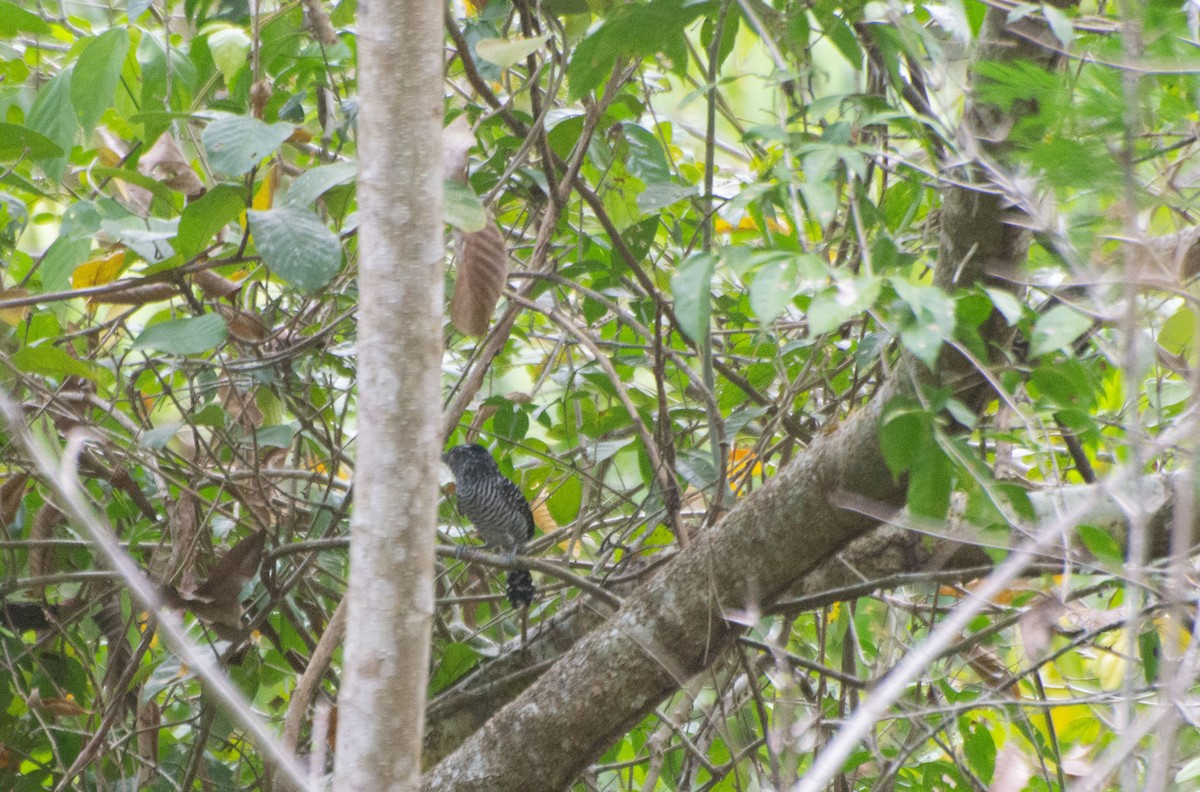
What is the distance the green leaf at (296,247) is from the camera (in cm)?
171

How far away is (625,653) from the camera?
7.04 ft

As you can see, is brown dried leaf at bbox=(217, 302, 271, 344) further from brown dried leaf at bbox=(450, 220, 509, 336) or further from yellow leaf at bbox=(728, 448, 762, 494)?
yellow leaf at bbox=(728, 448, 762, 494)

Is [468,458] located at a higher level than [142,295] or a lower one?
lower

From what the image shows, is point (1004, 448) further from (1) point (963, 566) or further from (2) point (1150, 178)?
(2) point (1150, 178)

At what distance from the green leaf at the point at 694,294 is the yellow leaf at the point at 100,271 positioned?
1325mm

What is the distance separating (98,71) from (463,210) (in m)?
0.77

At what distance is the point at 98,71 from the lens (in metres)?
1.93

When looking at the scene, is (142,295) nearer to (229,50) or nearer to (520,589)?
(229,50)

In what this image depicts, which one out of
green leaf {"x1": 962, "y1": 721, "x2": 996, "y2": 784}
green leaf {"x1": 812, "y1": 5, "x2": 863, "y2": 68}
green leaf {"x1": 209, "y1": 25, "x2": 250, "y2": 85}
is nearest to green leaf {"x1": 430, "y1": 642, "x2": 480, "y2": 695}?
green leaf {"x1": 962, "y1": 721, "x2": 996, "y2": 784}

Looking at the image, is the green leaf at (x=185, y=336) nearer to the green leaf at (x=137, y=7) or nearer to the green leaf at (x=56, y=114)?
the green leaf at (x=56, y=114)

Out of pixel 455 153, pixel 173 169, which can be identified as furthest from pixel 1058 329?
pixel 173 169

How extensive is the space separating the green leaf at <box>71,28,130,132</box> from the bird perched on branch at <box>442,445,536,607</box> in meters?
1.50

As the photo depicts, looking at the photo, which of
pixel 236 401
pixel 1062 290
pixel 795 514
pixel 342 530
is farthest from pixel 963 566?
pixel 236 401

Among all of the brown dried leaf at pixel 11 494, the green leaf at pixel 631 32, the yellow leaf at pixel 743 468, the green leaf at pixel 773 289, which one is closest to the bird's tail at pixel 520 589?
the yellow leaf at pixel 743 468
